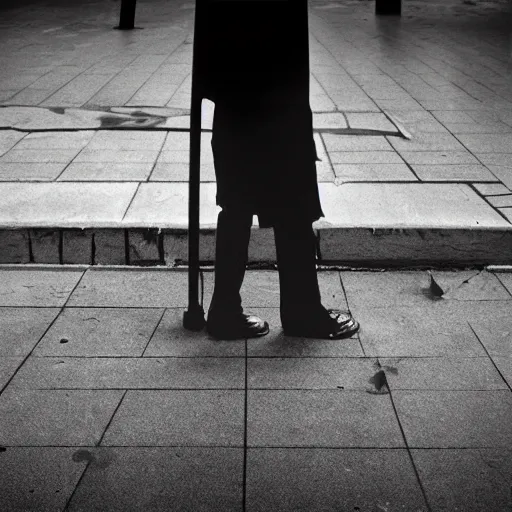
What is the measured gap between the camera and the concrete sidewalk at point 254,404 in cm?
195

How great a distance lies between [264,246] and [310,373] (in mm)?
1168

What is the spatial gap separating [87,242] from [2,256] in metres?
0.49

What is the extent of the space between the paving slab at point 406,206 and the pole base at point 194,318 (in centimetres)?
103

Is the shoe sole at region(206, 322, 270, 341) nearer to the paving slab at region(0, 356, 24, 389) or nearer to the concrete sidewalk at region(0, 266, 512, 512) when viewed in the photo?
the concrete sidewalk at region(0, 266, 512, 512)

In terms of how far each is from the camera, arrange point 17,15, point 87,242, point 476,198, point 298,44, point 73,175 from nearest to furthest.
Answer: point 298,44 → point 87,242 → point 476,198 → point 73,175 → point 17,15

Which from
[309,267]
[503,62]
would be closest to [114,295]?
[309,267]

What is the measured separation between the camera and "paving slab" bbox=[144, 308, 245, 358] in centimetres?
272

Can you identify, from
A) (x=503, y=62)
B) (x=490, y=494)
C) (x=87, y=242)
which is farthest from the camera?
(x=503, y=62)

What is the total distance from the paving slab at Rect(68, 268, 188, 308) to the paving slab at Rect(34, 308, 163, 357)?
0.25ft

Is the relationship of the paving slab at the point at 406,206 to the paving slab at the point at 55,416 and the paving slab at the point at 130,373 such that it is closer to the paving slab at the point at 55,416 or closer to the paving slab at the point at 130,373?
the paving slab at the point at 130,373

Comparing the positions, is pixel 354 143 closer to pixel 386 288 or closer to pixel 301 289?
pixel 386 288

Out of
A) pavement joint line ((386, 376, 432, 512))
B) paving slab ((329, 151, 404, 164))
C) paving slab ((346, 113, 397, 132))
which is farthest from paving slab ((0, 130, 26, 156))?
pavement joint line ((386, 376, 432, 512))

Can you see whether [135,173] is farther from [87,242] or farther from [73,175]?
[87,242]

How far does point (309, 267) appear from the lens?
279 cm
